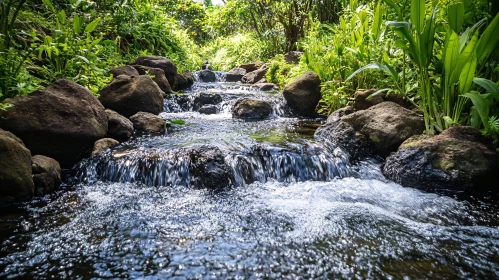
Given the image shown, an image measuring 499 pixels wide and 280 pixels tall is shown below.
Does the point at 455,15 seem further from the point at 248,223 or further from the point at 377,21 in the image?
the point at 248,223

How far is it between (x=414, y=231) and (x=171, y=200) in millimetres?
2016

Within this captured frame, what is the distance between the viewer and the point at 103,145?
12.6 ft

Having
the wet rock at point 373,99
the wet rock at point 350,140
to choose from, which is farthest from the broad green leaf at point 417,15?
the wet rock at point 350,140

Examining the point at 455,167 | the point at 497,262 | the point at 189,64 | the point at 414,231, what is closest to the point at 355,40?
the point at 455,167

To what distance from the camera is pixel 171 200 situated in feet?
9.48

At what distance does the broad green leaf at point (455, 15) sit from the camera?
3.12 metres

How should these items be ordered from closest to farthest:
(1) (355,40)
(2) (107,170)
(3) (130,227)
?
(3) (130,227) < (2) (107,170) < (1) (355,40)

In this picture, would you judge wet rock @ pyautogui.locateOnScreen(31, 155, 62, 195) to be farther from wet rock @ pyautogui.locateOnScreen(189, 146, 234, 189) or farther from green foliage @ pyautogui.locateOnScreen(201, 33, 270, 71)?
green foliage @ pyautogui.locateOnScreen(201, 33, 270, 71)

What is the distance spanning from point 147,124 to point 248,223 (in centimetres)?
291

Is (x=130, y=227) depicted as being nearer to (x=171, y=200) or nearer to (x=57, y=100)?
(x=171, y=200)

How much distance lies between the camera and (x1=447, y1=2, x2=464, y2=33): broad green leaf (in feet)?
10.2

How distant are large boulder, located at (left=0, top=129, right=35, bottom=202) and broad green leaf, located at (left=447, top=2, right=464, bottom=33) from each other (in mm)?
4261

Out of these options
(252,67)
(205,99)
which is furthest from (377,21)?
(252,67)

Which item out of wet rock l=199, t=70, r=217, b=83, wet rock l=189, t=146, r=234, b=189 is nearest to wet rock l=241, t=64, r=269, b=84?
wet rock l=199, t=70, r=217, b=83
